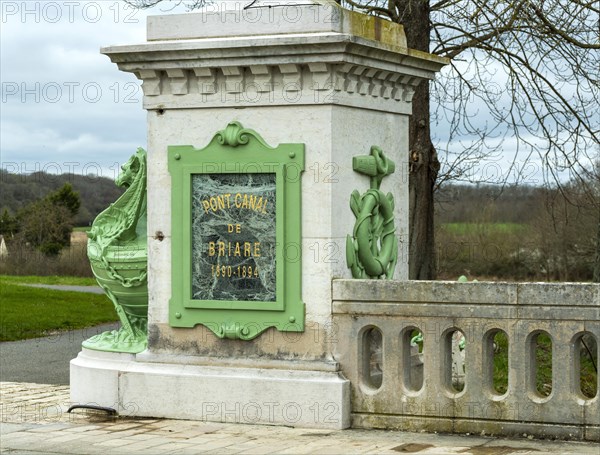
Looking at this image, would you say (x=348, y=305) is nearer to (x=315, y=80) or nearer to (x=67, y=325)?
(x=315, y=80)

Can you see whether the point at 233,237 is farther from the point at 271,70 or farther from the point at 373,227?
the point at 271,70

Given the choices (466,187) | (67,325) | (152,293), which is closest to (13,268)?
(67,325)

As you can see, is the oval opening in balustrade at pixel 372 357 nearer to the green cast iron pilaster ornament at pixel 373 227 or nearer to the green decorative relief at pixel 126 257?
the green cast iron pilaster ornament at pixel 373 227

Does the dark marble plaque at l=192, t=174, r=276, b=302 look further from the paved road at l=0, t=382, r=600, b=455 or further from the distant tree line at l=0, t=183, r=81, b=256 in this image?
the distant tree line at l=0, t=183, r=81, b=256

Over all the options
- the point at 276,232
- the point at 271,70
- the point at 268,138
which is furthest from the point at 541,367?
the point at 271,70

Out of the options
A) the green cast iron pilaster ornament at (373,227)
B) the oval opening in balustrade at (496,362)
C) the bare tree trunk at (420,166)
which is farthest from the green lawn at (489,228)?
the green cast iron pilaster ornament at (373,227)

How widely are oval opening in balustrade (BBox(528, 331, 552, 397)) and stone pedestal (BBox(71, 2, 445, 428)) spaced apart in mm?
1408

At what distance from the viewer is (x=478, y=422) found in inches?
356

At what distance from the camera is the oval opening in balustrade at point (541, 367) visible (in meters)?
8.99

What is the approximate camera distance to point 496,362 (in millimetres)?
14016

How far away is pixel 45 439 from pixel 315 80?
3.37 metres

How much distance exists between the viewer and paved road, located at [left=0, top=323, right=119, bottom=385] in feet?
45.5

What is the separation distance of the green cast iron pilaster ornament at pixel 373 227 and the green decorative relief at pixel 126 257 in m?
1.86

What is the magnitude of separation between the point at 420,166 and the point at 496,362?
2.92m
